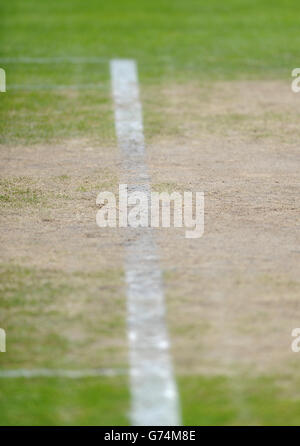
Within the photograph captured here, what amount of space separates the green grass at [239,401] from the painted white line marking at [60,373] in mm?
402

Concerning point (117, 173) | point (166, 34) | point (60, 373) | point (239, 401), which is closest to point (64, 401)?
point (60, 373)

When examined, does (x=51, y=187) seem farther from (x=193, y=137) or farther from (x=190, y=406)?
(x=190, y=406)

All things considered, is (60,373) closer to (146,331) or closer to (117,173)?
(146,331)

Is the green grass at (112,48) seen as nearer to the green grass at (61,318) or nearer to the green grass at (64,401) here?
the green grass at (61,318)

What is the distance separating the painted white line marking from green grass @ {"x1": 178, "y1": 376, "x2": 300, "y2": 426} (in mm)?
402

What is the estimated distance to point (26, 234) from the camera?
7.11 m

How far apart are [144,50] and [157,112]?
296 cm

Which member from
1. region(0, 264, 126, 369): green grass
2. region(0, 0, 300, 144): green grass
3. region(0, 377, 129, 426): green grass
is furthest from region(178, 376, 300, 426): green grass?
region(0, 0, 300, 144): green grass

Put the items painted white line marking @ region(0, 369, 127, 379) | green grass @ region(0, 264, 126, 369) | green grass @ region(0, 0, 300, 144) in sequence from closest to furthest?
1. painted white line marking @ region(0, 369, 127, 379)
2. green grass @ region(0, 264, 126, 369)
3. green grass @ region(0, 0, 300, 144)

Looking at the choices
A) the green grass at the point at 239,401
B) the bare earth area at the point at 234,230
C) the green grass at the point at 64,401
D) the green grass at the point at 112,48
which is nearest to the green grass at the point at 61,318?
the green grass at the point at 64,401

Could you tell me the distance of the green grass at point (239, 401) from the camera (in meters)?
4.70

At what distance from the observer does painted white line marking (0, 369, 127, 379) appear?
5.09 metres

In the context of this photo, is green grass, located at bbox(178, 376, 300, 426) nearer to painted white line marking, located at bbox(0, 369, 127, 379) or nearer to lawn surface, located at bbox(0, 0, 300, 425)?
lawn surface, located at bbox(0, 0, 300, 425)

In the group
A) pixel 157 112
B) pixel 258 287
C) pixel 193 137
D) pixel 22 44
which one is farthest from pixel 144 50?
pixel 258 287
